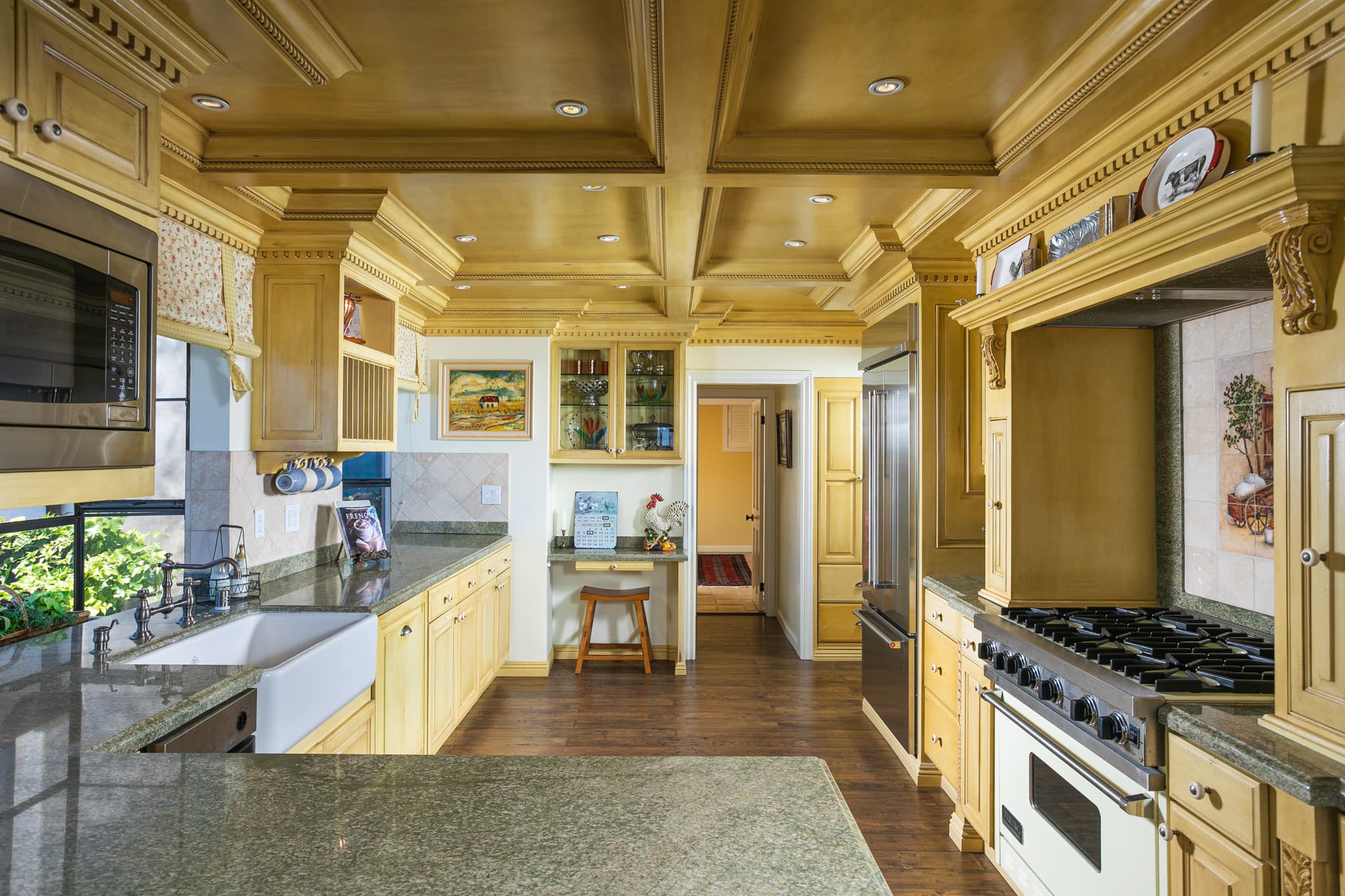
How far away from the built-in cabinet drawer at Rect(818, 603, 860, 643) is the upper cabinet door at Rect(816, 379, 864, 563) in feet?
1.09

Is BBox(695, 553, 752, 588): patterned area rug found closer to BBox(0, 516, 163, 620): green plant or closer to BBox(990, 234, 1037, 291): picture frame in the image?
BBox(990, 234, 1037, 291): picture frame

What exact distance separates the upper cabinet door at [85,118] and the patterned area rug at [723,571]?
6.24 meters

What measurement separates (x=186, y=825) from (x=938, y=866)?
2.52 m

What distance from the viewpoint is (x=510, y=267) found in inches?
160

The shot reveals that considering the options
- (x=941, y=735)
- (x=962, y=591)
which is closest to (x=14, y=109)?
(x=962, y=591)

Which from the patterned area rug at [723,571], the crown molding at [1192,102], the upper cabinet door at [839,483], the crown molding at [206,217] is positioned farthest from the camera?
the patterned area rug at [723,571]

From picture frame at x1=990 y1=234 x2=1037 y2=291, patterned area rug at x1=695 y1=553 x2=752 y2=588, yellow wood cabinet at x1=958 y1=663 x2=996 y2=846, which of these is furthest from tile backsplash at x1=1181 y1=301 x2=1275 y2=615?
patterned area rug at x1=695 y1=553 x2=752 y2=588

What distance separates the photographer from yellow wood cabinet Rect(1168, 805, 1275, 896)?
1361mm

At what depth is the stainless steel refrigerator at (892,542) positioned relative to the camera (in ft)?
11.3

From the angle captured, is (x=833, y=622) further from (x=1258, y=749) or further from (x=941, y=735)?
(x=1258, y=749)

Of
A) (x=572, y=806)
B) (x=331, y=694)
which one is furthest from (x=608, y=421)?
(x=572, y=806)

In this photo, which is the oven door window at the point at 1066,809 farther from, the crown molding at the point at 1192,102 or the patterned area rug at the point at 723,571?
the patterned area rug at the point at 723,571

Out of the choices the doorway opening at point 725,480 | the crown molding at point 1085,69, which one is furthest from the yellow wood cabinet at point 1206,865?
the doorway opening at point 725,480

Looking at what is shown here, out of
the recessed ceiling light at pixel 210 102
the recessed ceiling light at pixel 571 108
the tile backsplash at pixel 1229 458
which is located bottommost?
the tile backsplash at pixel 1229 458
